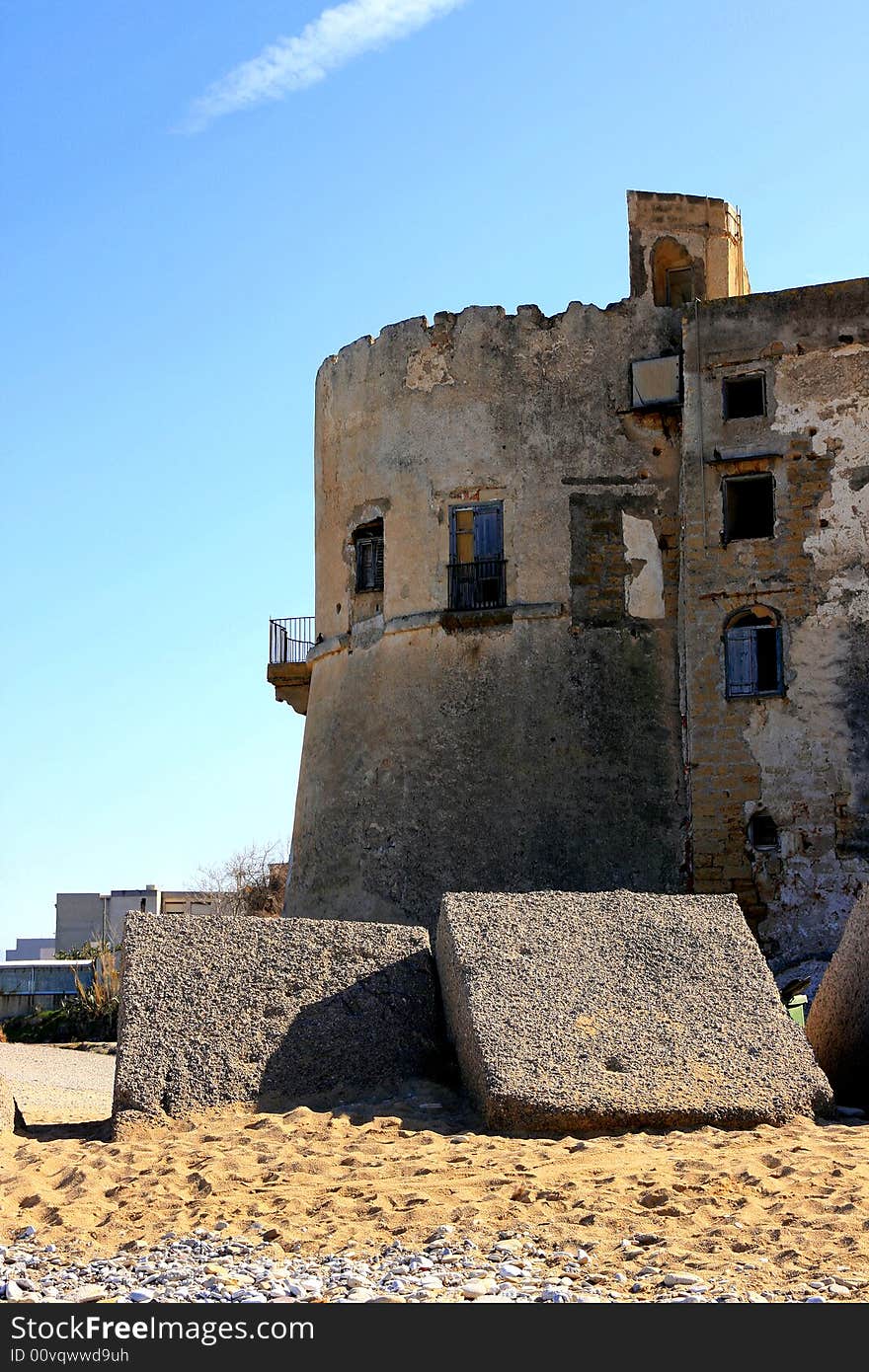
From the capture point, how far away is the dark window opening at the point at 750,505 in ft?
64.6

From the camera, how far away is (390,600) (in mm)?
Answer: 21594

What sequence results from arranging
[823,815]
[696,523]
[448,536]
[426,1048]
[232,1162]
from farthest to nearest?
1. [448,536]
2. [696,523]
3. [823,815]
4. [426,1048]
5. [232,1162]

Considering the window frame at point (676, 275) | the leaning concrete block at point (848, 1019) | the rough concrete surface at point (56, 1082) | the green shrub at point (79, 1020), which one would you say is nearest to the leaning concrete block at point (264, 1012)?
the rough concrete surface at point (56, 1082)

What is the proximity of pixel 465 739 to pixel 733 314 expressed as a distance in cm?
587

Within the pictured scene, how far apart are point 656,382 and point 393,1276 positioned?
15926 mm

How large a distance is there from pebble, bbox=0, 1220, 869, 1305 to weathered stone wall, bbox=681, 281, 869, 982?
11.9m

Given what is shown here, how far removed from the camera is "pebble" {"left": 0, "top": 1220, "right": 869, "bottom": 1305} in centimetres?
579

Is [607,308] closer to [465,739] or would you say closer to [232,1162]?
[465,739]

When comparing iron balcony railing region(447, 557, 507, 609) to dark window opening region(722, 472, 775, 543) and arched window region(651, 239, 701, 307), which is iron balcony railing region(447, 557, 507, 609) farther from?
arched window region(651, 239, 701, 307)

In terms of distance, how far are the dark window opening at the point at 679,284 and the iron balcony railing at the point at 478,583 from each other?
14.3 feet

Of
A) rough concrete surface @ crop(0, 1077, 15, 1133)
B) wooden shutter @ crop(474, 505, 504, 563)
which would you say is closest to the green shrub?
wooden shutter @ crop(474, 505, 504, 563)

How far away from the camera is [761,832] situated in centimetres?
1881
